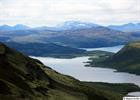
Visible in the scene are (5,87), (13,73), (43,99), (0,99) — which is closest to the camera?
(0,99)

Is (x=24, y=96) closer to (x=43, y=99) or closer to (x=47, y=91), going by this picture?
(x=43, y=99)

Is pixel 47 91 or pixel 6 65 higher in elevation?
pixel 6 65

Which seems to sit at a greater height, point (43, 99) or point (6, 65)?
point (6, 65)

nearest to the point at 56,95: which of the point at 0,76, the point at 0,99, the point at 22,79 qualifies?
the point at 22,79

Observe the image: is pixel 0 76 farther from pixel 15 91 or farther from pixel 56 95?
pixel 56 95

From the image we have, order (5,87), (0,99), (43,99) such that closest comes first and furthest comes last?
(0,99) → (5,87) → (43,99)

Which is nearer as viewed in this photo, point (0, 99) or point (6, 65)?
point (0, 99)

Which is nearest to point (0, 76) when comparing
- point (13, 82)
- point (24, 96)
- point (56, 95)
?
point (13, 82)

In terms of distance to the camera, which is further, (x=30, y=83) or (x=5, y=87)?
(x=30, y=83)

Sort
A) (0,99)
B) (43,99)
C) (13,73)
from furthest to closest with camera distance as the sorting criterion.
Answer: (13,73) < (43,99) < (0,99)
